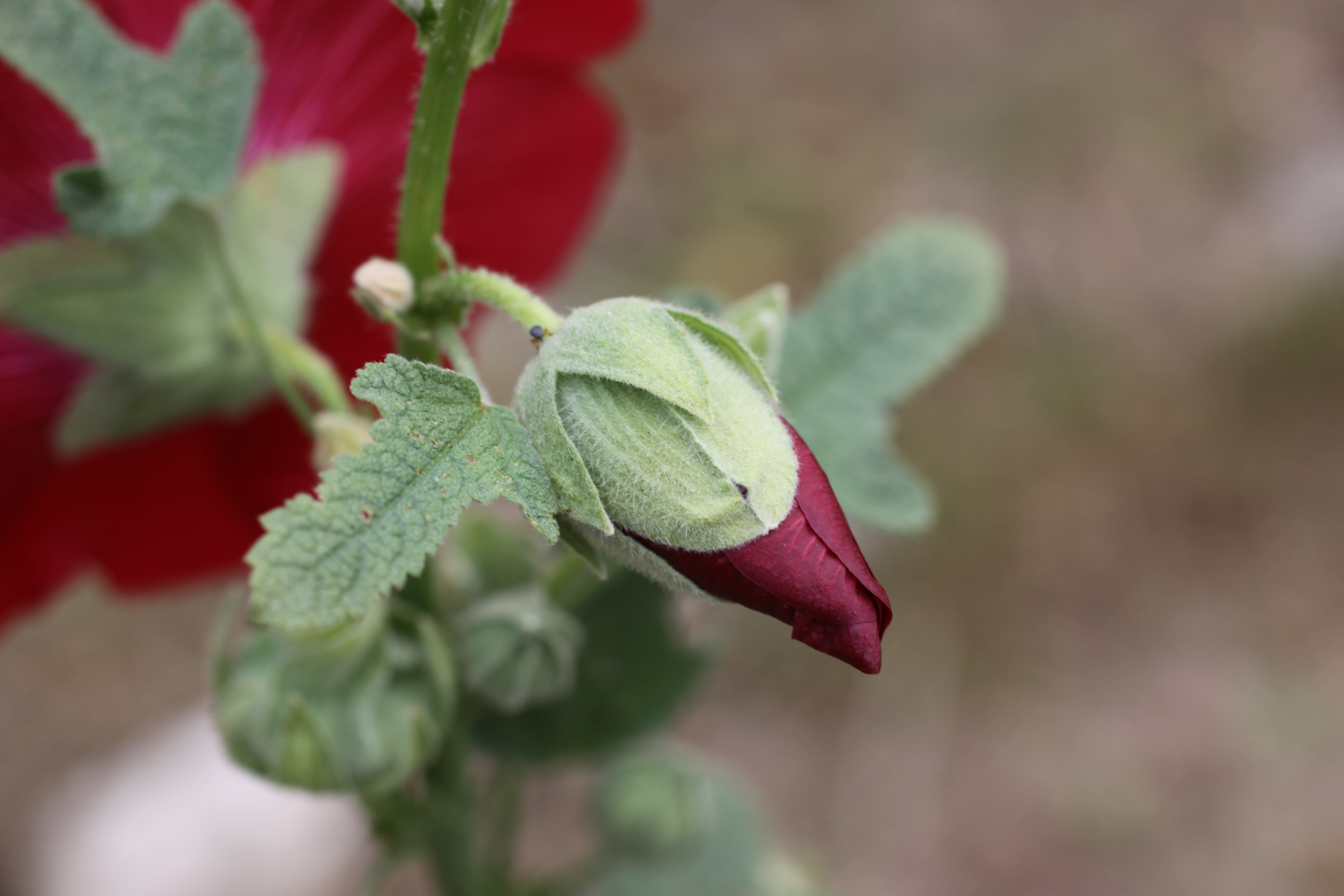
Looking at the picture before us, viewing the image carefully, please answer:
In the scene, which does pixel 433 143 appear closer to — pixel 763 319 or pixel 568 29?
pixel 763 319

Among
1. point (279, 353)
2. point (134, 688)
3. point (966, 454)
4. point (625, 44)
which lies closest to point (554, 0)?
point (625, 44)

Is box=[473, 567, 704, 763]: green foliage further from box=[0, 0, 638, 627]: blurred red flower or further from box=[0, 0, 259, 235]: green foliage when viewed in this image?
box=[0, 0, 259, 235]: green foliage

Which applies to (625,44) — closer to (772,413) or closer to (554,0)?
(554,0)

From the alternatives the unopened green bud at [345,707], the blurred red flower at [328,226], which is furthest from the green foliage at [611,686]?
Answer: the blurred red flower at [328,226]

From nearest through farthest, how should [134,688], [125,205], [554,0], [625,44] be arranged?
[125,205] < [554,0] < [625,44] < [134,688]

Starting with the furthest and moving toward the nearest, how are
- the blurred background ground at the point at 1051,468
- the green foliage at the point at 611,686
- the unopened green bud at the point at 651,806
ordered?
1. the blurred background ground at the point at 1051,468
2. the unopened green bud at the point at 651,806
3. the green foliage at the point at 611,686

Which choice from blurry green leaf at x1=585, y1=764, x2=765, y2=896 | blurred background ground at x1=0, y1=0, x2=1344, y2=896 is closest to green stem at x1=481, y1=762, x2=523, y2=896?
blurry green leaf at x1=585, y1=764, x2=765, y2=896

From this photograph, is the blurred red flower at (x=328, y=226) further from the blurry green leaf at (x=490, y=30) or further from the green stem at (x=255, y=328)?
the blurry green leaf at (x=490, y=30)
